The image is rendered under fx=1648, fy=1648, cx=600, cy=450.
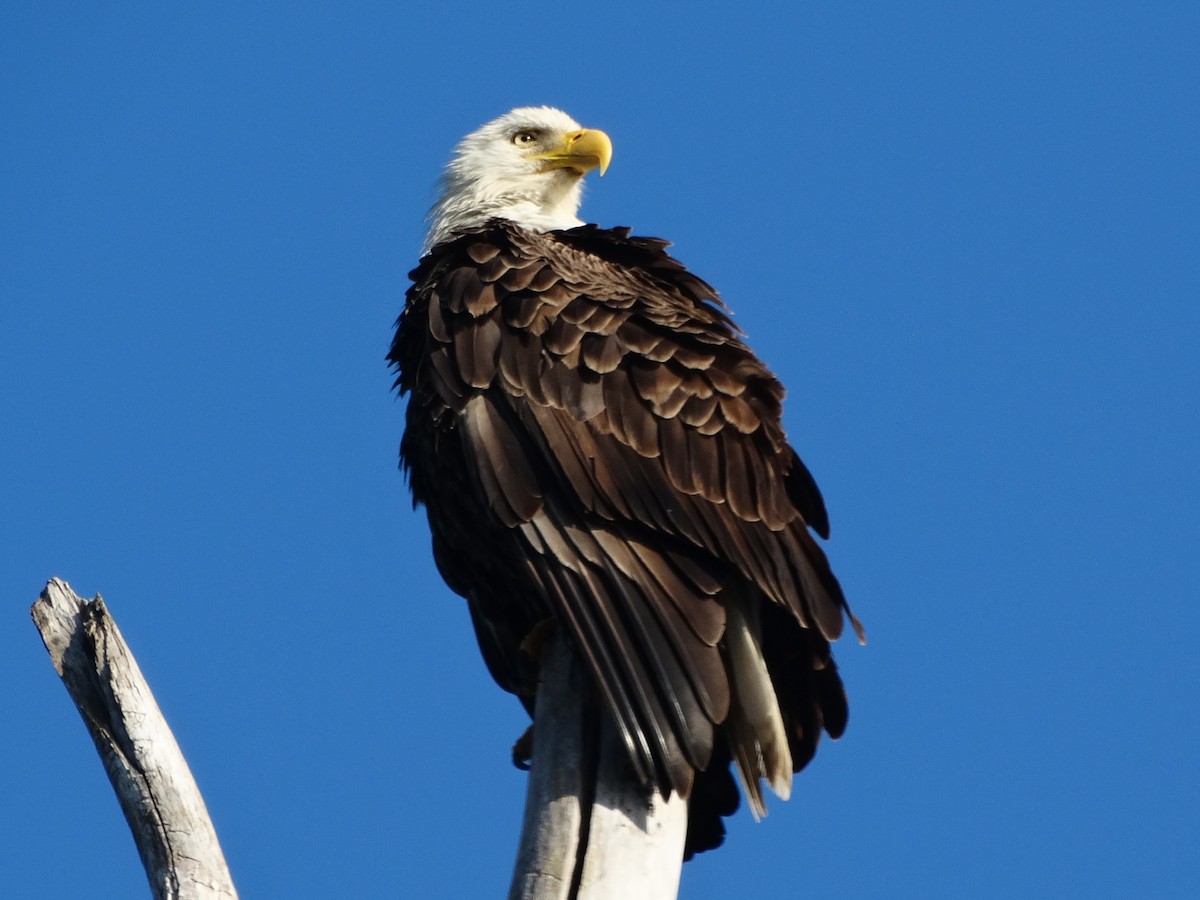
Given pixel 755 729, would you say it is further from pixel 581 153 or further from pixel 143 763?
pixel 581 153

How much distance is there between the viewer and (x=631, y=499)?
5.39 m

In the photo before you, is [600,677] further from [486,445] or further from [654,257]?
[654,257]

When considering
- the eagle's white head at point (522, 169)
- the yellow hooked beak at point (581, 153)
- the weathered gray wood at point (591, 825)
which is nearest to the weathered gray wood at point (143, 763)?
the weathered gray wood at point (591, 825)

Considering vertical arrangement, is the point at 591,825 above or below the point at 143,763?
above

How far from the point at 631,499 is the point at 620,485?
6cm

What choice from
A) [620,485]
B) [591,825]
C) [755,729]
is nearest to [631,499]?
[620,485]

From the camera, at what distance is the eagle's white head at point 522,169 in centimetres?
752

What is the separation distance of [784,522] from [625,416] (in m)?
0.65

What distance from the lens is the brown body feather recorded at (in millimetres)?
5059

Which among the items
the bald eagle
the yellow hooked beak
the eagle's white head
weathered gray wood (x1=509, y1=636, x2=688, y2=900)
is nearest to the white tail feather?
the bald eagle

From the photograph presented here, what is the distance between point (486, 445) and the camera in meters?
5.51

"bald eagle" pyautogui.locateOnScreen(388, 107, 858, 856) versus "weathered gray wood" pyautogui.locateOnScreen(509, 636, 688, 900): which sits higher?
"bald eagle" pyautogui.locateOnScreen(388, 107, 858, 856)

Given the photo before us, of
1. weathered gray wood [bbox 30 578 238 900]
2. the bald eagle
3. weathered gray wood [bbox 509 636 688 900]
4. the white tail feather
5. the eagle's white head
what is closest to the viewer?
weathered gray wood [bbox 30 578 238 900]

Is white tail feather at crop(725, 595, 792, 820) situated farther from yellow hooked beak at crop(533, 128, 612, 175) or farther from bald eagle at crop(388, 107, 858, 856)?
yellow hooked beak at crop(533, 128, 612, 175)
